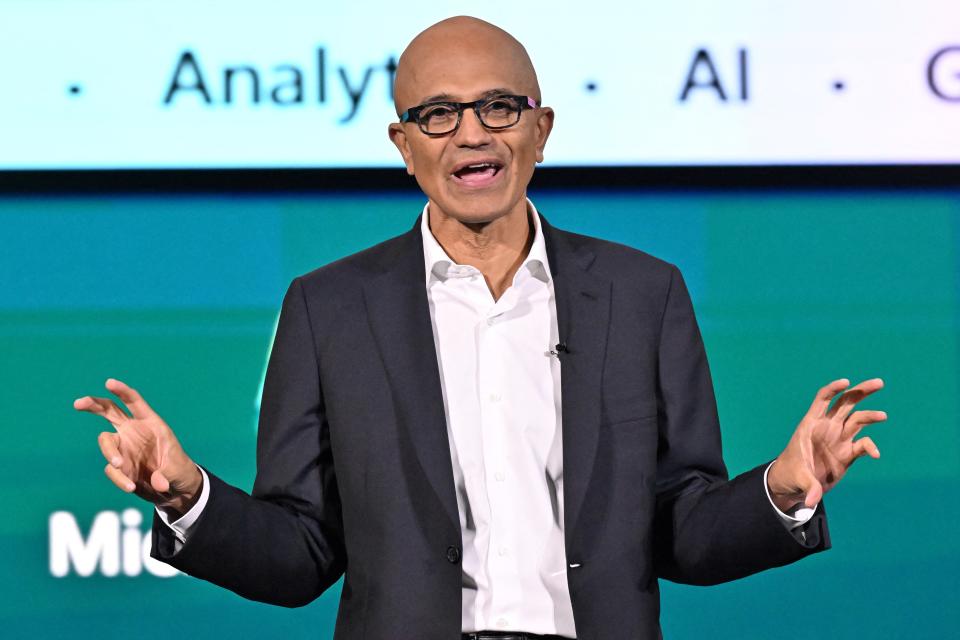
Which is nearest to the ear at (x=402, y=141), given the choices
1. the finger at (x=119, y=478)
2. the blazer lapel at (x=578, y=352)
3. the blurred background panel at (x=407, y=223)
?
the blazer lapel at (x=578, y=352)

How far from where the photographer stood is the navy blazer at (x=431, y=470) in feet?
5.99

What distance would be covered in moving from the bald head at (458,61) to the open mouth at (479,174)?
0.35ft

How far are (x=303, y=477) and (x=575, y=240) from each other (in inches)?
22.7

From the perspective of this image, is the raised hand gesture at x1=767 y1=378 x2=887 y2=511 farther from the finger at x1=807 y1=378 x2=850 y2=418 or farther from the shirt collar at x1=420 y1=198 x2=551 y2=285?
the shirt collar at x1=420 y1=198 x2=551 y2=285

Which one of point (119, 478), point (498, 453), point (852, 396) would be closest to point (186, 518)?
point (119, 478)

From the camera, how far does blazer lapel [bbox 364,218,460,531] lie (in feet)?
6.05

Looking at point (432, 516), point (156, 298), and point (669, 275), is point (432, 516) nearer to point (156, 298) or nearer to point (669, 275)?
point (669, 275)

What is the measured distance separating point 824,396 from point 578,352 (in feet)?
1.26

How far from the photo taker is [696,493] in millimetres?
1932

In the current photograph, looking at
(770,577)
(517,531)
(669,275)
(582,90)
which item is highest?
(582,90)

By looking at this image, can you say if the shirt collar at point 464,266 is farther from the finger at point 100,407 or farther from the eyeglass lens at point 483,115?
the finger at point 100,407

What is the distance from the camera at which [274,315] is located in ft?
10.5

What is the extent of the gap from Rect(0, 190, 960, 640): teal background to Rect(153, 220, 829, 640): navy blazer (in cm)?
117

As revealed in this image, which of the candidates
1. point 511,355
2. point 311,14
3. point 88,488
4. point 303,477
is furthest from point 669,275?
point 88,488
